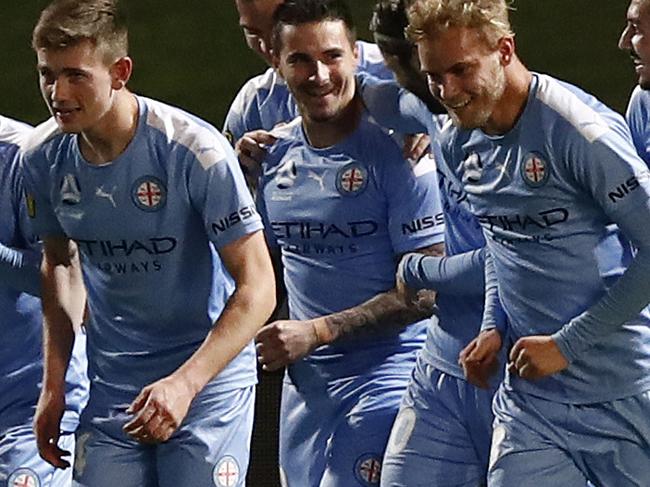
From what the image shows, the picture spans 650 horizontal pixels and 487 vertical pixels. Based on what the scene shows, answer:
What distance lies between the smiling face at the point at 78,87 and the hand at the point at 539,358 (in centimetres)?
101

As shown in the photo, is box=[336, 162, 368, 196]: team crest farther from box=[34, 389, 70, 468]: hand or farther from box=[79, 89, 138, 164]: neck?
box=[34, 389, 70, 468]: hand

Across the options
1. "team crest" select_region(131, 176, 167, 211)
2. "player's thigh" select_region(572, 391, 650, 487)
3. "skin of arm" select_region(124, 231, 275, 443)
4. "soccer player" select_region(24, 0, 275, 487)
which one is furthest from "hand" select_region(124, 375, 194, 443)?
"player's thigh" select_region(572, 391, 650, 487)

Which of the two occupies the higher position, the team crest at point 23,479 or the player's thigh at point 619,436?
the player's thigh at point 619,436

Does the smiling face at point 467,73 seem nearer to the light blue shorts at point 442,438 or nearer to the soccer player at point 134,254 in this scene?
the soccer player at point 134,254

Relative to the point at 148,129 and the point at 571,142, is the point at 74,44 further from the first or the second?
the point at 571,142

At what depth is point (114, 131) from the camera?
3.43 meters

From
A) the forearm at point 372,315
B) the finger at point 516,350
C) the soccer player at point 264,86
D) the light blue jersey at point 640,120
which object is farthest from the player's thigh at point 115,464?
the light blue jersey at point 640,120

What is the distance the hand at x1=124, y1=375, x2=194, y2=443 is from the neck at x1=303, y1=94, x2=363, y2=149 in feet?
3.59

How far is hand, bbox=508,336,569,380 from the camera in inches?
125

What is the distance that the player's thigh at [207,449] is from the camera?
11.2 ft

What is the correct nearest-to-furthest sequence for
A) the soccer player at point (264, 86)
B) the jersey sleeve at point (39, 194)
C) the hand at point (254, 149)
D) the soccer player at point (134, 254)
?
the soccer player at point (134, 254)
the jersey sleeve at point (39, 194)
the hand at point (254, 149)
the soccer player at point (264, 86)

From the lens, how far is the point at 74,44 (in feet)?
11.1

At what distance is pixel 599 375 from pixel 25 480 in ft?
4.79

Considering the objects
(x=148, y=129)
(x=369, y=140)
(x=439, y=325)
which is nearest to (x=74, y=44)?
(x=148, y=129)
